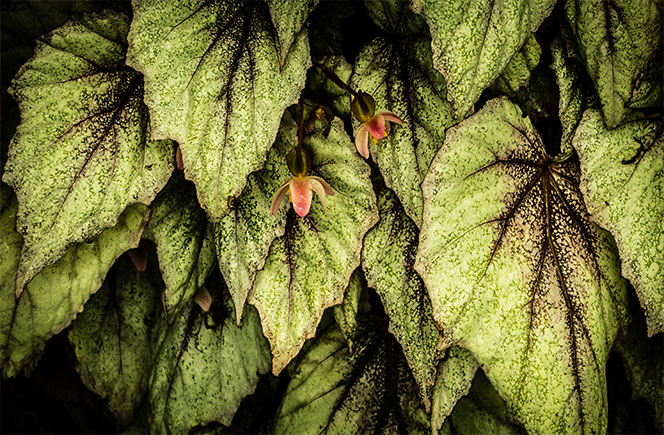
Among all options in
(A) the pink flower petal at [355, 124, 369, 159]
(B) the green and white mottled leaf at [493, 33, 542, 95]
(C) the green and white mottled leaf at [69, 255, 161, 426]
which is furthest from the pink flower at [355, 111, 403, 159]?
(C) the green and white mottled leaf at [69, 255, 161, 426]

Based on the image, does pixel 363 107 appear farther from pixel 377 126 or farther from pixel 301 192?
pixel 301 192

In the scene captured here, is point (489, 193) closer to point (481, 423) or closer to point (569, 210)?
point (569, 210)

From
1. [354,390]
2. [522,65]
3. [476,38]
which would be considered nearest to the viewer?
[476,38]

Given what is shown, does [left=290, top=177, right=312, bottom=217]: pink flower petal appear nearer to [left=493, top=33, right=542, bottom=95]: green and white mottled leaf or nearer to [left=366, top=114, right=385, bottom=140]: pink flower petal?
[left=366, top=114, right=385, bottom=140]: pink flower petal

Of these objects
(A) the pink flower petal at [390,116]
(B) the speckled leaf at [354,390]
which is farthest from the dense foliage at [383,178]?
(B) the speckled leaf at [354,390]

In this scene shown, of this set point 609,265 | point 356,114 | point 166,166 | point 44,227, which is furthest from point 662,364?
point 44,227

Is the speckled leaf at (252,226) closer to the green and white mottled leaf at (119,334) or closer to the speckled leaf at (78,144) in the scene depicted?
the speckled leaf at (78,144)

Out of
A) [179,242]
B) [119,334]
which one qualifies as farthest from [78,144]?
[119,334]
